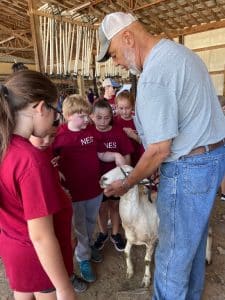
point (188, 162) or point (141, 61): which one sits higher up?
point (141, 61)

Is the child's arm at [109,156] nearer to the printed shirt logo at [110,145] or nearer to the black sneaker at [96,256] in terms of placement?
the printed shirt logo at [110,145]

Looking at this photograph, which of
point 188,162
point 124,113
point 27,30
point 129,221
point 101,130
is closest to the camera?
point 188,162

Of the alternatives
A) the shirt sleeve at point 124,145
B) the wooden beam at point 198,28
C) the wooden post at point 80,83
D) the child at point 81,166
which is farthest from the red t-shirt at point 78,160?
the wooden beam at point 198,28

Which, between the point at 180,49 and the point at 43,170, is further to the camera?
the point at 180,49

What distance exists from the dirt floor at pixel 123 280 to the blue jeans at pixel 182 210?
0.70 m

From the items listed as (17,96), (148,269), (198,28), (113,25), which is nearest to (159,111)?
(113,25)

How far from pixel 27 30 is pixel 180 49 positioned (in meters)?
14.6

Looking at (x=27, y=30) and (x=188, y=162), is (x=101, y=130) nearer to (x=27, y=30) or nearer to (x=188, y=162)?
(x=188, y=162)

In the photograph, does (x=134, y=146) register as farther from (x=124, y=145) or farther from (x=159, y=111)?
(x=159, y=111)

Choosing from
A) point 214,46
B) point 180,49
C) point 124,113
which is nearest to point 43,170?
point 180,49

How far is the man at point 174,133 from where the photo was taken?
4.62ft

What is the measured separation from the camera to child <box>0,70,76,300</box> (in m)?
1.08

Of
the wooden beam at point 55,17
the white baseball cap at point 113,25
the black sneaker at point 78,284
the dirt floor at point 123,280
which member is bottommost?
the dirt floor at point 123,280

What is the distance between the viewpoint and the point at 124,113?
3.20m
